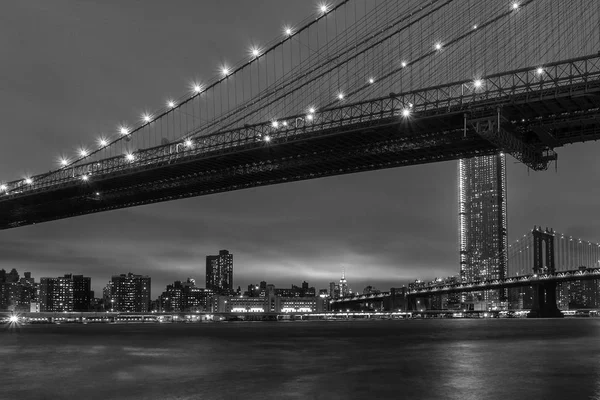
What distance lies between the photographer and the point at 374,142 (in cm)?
4306

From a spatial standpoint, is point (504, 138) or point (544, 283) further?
point (544, 283)

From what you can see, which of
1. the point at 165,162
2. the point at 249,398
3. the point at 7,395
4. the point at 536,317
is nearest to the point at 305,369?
the point at 249,398

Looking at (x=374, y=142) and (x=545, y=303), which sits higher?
(x=374, y=142)

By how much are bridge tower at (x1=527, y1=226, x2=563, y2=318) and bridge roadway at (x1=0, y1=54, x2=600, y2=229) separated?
96.3 m

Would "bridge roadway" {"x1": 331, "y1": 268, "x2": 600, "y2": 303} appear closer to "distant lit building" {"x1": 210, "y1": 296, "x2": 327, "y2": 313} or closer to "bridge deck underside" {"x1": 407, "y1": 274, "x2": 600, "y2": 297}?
"bridge deck underside" {"x1": 407, "y1": 274, "x2": 600, "y2": 297}

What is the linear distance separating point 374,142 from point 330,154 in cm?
371

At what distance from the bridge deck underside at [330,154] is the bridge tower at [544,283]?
314ft

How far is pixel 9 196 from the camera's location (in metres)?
63.5

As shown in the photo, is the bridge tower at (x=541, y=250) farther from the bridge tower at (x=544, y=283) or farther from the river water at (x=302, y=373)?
the river water at (x=302, y=373)

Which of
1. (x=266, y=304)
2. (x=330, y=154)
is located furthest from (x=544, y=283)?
(x=330, y=154)

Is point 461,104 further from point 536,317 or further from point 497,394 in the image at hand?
point 536,317

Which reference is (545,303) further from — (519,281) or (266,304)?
(266,304)

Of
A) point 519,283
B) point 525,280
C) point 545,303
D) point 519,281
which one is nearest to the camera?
point 519,281

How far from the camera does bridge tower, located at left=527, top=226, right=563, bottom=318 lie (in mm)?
143875
